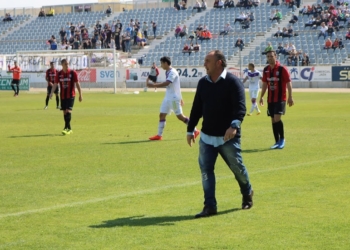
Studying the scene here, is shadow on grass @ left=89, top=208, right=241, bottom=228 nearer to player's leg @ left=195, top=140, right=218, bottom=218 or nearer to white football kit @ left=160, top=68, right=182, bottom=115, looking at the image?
player's leg @ left=195, top=140, right=218, bottom=218

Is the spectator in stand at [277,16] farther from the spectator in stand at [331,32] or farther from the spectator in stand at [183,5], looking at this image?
the spectator in stand at [183,5]

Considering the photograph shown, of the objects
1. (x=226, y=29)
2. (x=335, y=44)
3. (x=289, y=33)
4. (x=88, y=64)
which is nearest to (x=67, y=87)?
(x=88, y=64)

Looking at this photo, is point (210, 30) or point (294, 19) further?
point (210, 30)

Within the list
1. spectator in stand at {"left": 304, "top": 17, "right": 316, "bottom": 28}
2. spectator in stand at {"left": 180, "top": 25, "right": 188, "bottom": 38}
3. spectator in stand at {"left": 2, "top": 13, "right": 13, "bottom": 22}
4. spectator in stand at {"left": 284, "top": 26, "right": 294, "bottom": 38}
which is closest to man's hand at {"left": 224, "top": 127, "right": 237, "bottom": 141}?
spectator in stand at {"left": 284, "top": 26, "right": 294, "bottom": 38}

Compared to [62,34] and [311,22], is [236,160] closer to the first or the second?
[311,22]

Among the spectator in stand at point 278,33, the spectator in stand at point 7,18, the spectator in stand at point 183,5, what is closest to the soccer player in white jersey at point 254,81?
the spectator in stand at point 278,33

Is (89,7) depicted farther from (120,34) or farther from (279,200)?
(279,200)

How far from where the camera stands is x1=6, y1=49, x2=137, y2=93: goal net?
5278cm

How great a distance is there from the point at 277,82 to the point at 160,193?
21.5 ft

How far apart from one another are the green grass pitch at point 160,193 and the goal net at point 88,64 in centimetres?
3214

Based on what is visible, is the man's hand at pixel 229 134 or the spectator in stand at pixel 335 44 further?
the spectator in stand at pixel 335 44

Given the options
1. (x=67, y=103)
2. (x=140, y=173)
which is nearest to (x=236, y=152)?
(x=140, y=173)

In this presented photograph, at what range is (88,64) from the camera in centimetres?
5294

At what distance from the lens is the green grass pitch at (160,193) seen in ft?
25.8
